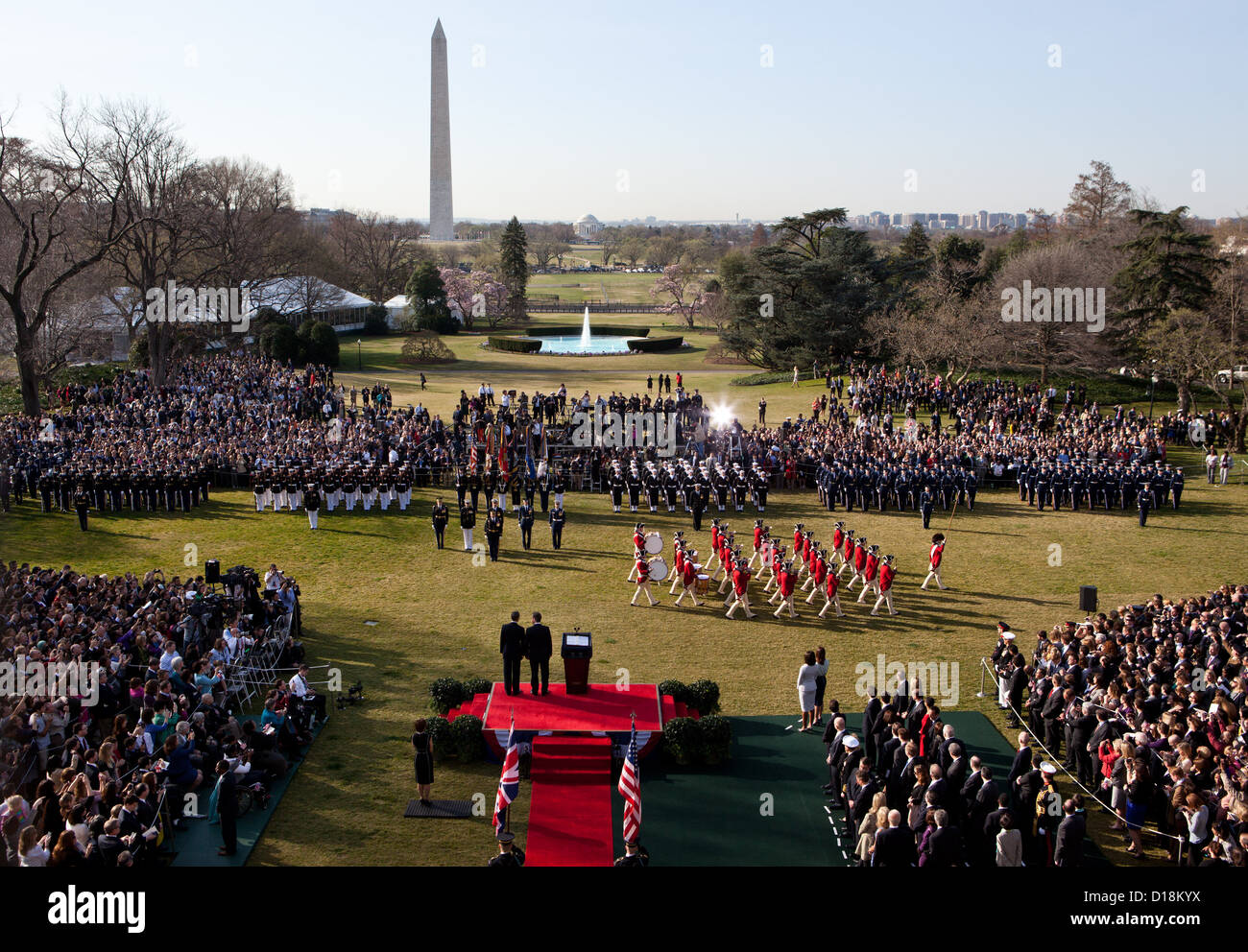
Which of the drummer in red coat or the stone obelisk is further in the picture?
the stone obelisk

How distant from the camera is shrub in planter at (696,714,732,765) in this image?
13352 millimetres

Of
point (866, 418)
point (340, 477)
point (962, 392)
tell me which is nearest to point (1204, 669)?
point (340, 477)

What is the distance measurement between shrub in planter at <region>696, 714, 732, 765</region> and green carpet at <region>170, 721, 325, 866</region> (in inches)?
227

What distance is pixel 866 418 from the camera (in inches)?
1534

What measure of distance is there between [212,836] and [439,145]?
370ft

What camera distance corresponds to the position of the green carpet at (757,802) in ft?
36.7

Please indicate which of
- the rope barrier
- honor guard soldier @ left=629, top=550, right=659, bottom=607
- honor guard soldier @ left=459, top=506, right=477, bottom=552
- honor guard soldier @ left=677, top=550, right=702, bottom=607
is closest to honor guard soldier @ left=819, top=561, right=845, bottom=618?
honor guard soldier @ left=677, top=550, right=702, bottom=607

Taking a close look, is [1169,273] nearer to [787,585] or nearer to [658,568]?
[787,585]

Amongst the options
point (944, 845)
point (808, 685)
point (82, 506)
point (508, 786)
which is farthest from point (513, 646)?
point (82, 506)

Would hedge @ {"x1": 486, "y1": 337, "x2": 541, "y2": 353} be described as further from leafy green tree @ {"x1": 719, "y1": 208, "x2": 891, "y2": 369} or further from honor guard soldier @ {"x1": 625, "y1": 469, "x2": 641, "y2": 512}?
honor guard soldier @ {"x1": 625, "y1": 469, "x2": 641, "y2": 512}

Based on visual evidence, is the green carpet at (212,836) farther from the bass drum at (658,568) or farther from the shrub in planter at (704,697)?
the bass drum at (658,568)

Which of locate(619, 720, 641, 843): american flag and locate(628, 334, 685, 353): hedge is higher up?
locate(628, 334, 685, 353): hedge
